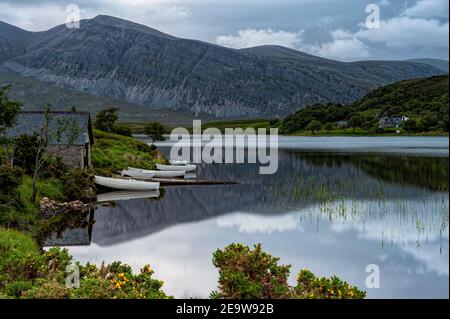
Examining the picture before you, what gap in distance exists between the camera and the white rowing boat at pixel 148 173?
5759 cm

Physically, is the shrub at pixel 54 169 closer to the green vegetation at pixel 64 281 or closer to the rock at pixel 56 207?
the rock at pixel 56 207

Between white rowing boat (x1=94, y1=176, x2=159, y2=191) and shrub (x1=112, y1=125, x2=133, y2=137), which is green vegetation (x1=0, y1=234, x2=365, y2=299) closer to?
white rowing boat (x1=94, y1=176, x2=159, y2=191)

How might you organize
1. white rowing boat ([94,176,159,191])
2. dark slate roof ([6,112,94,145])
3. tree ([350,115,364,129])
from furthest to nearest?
tree ([350,115,364,129]) → dark slate roof ([6,112,94,145]) → white rowing boat ([94,176,159,191])

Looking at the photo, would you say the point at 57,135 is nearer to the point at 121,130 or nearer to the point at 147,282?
the point at 147,282

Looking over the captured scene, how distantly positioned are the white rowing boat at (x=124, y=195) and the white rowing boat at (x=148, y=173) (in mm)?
7625

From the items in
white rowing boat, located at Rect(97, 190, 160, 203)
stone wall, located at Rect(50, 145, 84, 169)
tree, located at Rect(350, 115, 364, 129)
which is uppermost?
tree, located at Rect(350, 115, 364, 129)

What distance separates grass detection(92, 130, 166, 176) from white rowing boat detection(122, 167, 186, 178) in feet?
7.89

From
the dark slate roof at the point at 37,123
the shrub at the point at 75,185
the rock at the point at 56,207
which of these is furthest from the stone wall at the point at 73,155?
the rock at the point at 56,207

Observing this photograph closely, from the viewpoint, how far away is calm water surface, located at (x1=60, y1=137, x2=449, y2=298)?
2178 centimetres

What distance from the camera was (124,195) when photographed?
47312mm

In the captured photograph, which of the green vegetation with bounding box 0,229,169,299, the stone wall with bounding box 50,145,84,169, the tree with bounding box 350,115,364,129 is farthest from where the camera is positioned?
the tree with bounding box 350,115,364,129

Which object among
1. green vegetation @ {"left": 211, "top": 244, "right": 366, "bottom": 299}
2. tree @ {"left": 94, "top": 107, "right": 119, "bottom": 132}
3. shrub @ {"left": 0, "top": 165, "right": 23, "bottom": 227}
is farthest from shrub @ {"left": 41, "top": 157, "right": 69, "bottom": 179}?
tree @ {"left": 94, "top": 107, "right": 119, "bottom": 132}

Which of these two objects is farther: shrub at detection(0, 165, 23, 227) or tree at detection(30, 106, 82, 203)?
tree at detection(30, 106, 82, 203)

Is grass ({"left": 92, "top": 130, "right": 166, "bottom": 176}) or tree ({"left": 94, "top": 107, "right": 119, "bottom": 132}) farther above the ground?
Answer: tree ({"left": 94, "top": 107, "right": 119, "bottom": 132})
